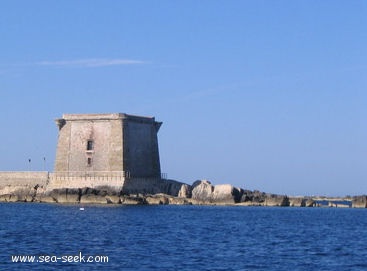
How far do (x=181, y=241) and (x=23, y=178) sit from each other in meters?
54.3

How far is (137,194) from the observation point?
294 feet

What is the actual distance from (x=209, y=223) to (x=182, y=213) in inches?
532

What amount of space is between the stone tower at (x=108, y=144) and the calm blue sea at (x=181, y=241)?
20.0 m

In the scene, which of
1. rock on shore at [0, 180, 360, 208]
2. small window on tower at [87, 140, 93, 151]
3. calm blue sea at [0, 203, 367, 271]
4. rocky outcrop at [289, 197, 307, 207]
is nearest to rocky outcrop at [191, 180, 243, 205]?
rock on shore at [0, 180, 360, 208]

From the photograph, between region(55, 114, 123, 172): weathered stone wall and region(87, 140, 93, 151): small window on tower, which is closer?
region(55, 114, 123, 172): weathered stone wall

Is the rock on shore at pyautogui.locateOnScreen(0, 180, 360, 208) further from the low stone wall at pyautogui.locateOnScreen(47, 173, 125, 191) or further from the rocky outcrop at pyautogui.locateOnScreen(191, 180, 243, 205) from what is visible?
the low stone wall at pyautogui.locateOnScreen(47, 173, 125, 191)

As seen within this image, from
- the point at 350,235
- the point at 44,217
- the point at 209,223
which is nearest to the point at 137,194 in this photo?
the point at 44,217

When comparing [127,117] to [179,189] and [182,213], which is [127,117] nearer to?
[179,189]

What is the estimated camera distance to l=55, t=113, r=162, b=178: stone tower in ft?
296

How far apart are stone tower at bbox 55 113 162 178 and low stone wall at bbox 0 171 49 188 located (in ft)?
7.02

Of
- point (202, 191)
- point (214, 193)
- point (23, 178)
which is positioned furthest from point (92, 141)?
point (214, 193)

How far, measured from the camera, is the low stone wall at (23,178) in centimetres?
9500

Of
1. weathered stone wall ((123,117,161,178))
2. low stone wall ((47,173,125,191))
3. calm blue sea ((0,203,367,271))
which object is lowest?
calm blue sea ((0,203,367,271))

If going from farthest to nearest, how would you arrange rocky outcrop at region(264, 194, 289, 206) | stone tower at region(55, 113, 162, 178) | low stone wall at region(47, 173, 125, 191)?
rocky outcrop at region(264, 194, 289, 206)
stone tower at region(55, 113, 162, 178)
low stone wall at region(47, 173, 125, 191)
